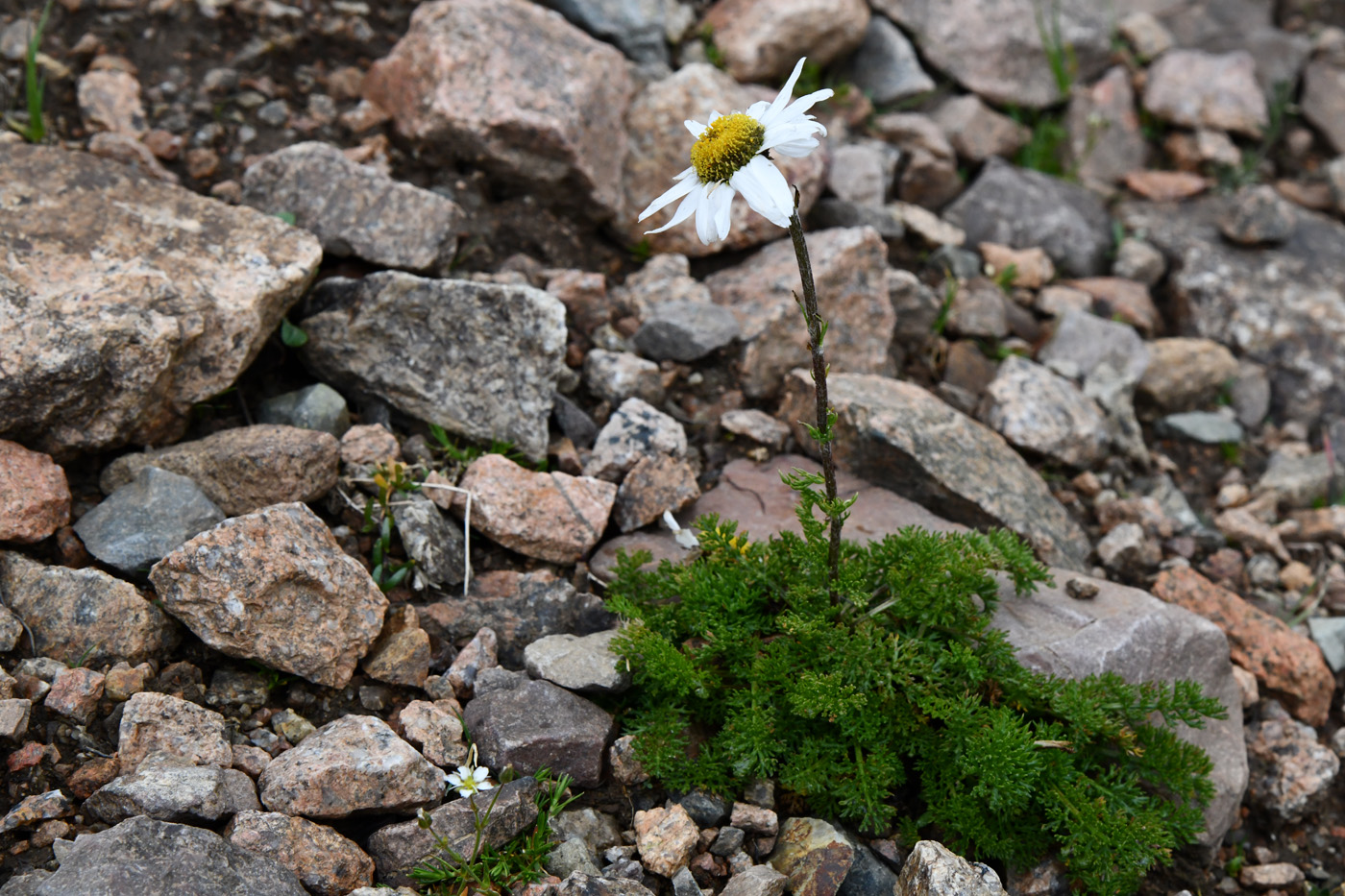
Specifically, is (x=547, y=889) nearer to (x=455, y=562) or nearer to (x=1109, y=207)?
(x=455, y=562)

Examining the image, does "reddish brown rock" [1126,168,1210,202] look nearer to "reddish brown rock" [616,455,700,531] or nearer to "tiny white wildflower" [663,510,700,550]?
"reddish brown rock" [616,455,700,531]

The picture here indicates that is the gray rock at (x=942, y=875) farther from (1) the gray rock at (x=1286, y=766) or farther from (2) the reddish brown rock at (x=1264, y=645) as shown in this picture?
(2) the reddish brown rock at (x=1264, y=645)

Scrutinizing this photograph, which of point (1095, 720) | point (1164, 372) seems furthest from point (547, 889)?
point (1164, 372)

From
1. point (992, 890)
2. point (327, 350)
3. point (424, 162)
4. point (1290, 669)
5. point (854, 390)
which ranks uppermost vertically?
point (424, 162)

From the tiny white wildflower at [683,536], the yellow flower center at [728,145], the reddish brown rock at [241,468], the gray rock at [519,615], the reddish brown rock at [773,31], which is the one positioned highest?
the yellow flower center at [728,145]

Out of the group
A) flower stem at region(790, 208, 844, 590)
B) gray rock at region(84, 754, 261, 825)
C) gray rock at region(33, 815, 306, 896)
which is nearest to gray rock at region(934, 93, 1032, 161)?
flower stem at region(790, 208, 844, 590)

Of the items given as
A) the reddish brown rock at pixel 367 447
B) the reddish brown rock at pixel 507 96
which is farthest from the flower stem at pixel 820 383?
the reddish brown rock at pixel 507 96

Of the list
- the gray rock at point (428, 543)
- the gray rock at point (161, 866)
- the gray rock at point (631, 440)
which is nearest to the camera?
the gray rock at point (161, 866)
